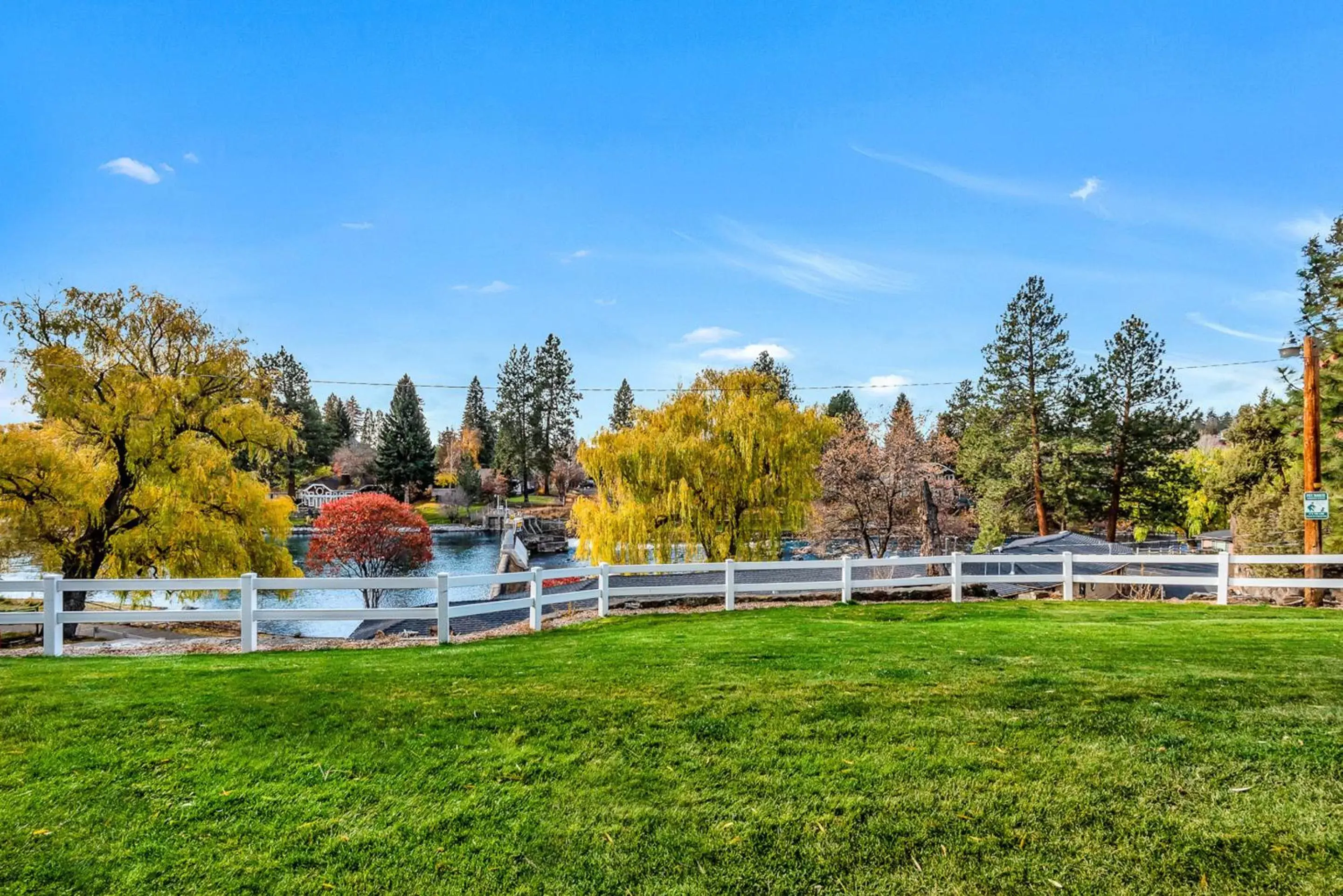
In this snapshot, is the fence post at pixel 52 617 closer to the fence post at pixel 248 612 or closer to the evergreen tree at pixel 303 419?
the fence post at pixel 248 612

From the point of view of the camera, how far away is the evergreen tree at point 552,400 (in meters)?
75.8

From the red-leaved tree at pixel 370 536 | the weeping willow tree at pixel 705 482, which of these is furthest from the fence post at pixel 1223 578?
the red-leaved tree at pixel 370 536

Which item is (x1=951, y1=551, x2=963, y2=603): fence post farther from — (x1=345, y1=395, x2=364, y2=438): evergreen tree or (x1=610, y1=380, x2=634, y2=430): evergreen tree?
(x1=345, y1=395, x2=364, y2=438): evergreen tree

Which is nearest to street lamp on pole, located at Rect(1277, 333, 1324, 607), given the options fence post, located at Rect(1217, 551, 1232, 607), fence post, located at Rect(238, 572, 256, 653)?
fence post, located at Rect(1217, 551, 1232, 607)

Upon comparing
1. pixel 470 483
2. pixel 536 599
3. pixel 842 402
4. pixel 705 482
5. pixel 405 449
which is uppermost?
pixel 842 402

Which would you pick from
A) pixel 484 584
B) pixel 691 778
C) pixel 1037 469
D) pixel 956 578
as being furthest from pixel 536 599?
pixel 1037 469

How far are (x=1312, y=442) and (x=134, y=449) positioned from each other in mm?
24603

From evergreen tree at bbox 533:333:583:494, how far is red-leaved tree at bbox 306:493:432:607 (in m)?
47.7

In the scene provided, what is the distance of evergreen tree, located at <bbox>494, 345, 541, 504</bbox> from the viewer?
74500mm

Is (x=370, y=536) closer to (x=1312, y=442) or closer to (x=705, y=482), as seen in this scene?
(x=705, y=482)

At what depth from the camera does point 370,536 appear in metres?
26.0

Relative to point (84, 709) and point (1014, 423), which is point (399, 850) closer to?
point (84, 709)

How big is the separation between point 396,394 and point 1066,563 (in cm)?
6456

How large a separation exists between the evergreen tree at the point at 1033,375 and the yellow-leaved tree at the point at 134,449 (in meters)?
29.5
